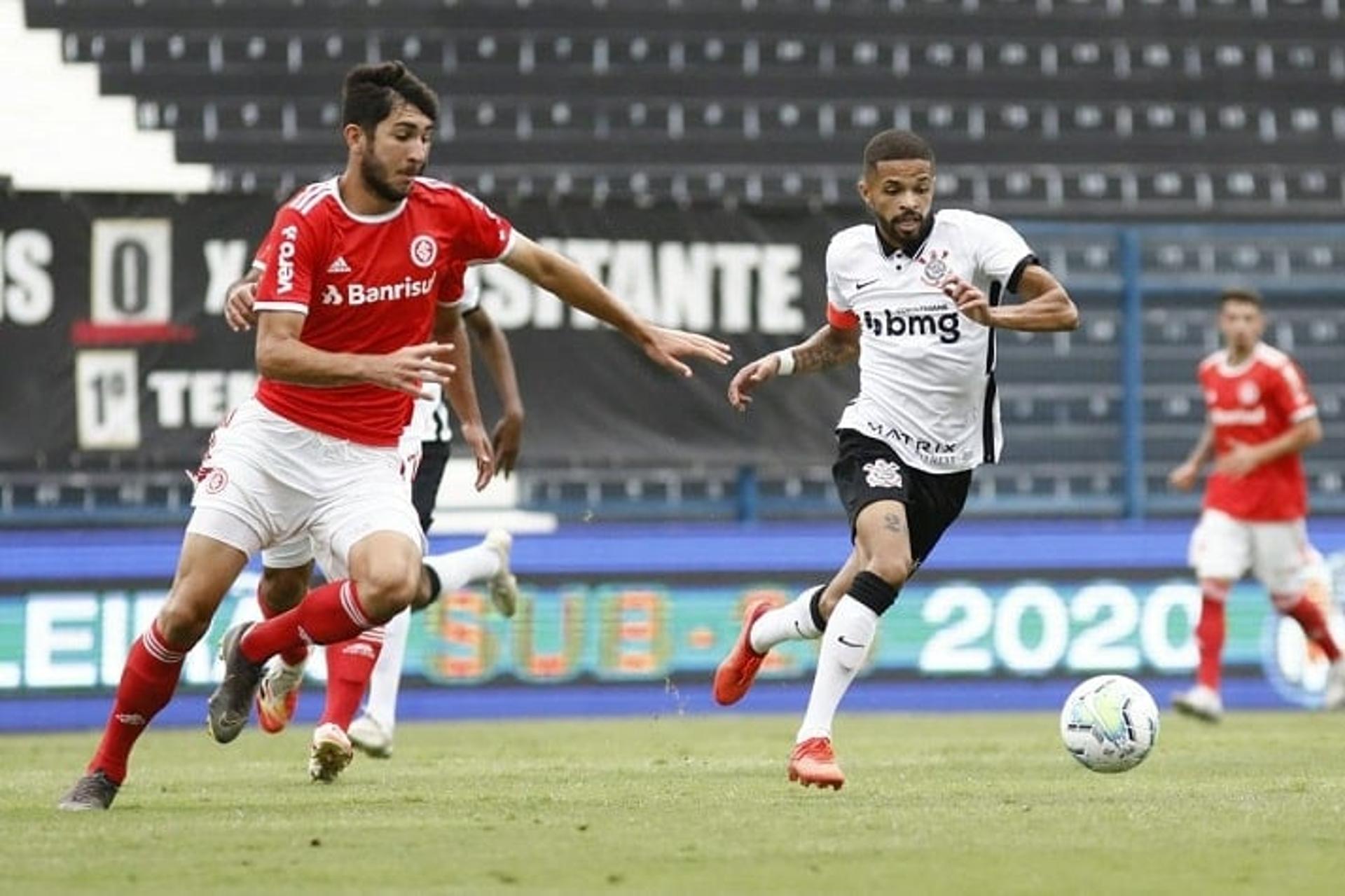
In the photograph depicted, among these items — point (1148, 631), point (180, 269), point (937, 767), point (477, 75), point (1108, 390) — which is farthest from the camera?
point (477, 75)

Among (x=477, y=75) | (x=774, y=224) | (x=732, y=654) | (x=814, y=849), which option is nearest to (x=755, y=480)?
(x=774, y=224)

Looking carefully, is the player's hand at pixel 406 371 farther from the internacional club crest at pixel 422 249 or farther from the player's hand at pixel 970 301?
the player's hand at pixel 970 301

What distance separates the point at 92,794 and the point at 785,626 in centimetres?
289

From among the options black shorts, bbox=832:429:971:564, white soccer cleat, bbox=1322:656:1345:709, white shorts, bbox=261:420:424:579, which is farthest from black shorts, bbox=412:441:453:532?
white soccer cleat, bbox=1322:656:1345:709

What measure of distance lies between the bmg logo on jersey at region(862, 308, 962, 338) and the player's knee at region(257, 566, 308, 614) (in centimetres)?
218

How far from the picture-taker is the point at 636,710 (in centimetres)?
1470

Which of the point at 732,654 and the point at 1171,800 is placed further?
the point at 732,654

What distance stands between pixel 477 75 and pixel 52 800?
35.6 feet

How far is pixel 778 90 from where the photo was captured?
757 inches

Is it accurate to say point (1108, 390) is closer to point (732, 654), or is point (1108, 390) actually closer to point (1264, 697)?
point (1264, 697)

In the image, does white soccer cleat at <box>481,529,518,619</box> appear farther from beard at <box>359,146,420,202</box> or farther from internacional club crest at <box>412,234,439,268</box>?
beard at <box>359,146,420,202</box>

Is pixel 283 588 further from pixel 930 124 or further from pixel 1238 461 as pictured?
pixel 930 124

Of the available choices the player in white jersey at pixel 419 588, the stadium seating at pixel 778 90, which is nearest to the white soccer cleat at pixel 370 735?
the player in white jersey at pixel 419 588

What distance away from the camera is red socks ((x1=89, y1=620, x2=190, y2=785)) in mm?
7895
